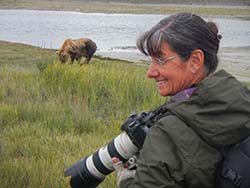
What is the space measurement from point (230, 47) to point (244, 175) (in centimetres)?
2852

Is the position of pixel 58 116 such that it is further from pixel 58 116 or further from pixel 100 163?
pixel 100 163

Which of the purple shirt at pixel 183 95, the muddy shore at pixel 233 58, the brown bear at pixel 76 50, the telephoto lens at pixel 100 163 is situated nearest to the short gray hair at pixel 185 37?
the purple shirt at pixel 183 95

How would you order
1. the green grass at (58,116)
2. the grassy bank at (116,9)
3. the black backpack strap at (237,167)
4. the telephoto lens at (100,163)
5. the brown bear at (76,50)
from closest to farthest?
1. the black backpack strap at (237,167)
2. the telephoto lens at (100,163)
3. the green grass at (58,116)
4. the brown bear at (76,50)
5. the grassy bank at (116,9)

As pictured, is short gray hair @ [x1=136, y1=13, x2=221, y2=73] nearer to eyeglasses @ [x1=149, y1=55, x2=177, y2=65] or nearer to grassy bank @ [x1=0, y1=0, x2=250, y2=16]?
eyeglasses @ [x1=149, y1=55, x2=177, y2=65]

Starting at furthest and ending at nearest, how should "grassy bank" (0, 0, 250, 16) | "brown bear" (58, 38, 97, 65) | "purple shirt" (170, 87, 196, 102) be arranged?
"grassy bank" (0, 0, 250, 16) < "brown bear" (58, 38, 97, 65) < "purple shirt" (170, 87, 196, 102)

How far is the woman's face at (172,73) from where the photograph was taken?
2385 millimetres

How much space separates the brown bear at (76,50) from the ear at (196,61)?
11340 mm

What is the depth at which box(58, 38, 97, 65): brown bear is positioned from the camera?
14.2 metres

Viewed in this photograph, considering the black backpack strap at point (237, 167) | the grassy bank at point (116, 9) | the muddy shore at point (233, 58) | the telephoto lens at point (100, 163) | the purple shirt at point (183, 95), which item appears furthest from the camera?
the grassy bank at point (116, 9)

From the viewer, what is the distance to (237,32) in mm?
41625

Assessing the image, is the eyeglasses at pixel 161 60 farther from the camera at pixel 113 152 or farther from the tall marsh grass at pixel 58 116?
the tall marsh grass at pixel 58 116

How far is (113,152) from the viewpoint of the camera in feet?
8.45

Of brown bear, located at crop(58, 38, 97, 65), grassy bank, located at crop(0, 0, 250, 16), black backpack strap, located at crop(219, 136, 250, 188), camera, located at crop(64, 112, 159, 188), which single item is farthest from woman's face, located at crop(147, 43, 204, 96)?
grassy bank, located at crop(0, 0, 250, 16)

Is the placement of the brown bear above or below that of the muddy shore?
above
